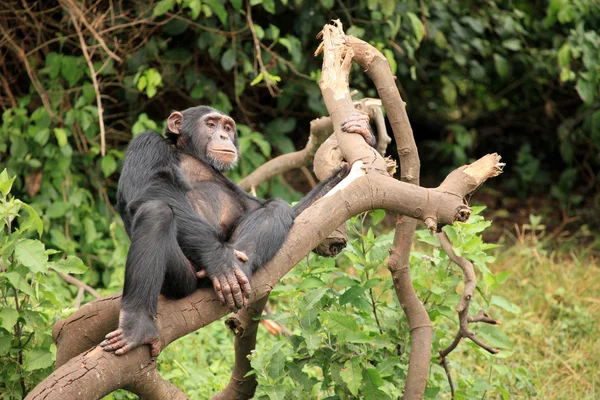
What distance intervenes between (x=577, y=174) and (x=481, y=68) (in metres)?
2.36

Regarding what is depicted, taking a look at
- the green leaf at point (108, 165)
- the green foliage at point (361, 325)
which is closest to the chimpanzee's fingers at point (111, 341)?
the green foliage at point (361, 325)

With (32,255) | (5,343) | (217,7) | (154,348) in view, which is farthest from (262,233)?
(217,7)

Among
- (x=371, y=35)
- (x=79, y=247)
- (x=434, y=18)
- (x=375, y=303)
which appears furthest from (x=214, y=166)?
(x=434, y=18)

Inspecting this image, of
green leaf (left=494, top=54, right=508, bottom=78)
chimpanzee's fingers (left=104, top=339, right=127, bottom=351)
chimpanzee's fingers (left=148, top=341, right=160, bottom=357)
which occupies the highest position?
chimpanzee's fingers (left=104, top=339, right=127, bottom=351)

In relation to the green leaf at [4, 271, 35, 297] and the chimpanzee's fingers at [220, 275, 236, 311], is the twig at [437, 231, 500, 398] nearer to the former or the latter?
the chimpanzee's fingers at [220, 275, 236, 311]

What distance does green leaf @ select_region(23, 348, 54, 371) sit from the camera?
4.04m

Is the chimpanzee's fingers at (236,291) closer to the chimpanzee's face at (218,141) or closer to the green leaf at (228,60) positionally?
the chimpanzee's face at (218,141)

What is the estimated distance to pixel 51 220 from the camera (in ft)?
23.6

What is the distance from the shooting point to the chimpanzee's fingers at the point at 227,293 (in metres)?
3.34

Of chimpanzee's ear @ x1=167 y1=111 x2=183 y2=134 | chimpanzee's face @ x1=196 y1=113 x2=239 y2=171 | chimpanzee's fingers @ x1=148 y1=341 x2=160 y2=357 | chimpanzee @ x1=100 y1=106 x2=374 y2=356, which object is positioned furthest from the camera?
chimpanzee's ear @ x1=167 y1=111 x2=183 y2=134

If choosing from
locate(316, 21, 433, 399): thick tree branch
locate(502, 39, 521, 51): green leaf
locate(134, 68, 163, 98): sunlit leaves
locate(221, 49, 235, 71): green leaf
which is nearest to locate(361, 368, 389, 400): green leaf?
locate(316, 21, 433, 399): thick tree branch

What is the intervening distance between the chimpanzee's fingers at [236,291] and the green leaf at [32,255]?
3.19 ft

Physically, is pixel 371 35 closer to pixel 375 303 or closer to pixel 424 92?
pixel 424 92

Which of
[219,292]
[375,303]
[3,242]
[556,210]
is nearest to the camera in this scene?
[219,292]
